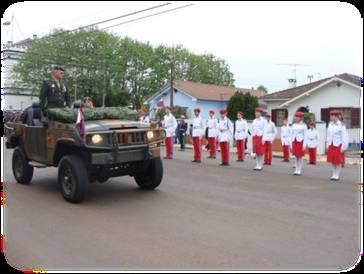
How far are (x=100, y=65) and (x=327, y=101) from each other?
2260 cm

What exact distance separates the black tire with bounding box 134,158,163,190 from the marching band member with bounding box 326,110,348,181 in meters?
4.93

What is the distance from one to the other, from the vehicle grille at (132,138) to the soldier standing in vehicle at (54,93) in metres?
1.95

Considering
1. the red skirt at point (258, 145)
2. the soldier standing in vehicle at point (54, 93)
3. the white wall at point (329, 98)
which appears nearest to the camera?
the soldier standing in vehicle at point (54, 93)

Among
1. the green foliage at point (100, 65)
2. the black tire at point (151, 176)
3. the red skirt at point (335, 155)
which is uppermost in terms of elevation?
the green foliage at point (100, 65)

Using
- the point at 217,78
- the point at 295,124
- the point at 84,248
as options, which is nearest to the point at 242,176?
the point at 295,124

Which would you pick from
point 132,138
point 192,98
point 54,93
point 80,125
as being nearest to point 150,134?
point 132,138

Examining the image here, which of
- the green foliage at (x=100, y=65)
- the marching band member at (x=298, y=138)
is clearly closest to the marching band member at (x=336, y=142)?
the marching band member at (x=298, y=138)

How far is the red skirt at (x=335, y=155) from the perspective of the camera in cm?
1166

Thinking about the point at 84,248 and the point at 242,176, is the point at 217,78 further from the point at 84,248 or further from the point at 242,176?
the point at 84,248

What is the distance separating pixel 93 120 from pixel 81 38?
110 feet

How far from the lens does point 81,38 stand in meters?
40.3

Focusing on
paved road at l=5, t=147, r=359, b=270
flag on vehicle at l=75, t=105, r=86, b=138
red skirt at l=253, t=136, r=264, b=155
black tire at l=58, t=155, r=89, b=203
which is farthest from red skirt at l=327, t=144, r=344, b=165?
flag on vehicle at l=75, t=105, r=86, b=138

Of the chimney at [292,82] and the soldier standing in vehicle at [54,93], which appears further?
the chimney at [292,82]

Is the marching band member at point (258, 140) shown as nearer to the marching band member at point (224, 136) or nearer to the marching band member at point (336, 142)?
the marching band member at point (224, 136)
